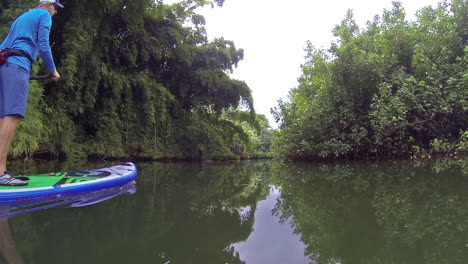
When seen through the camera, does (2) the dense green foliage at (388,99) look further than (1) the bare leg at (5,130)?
Yes

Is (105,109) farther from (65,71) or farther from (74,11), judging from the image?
(74,11)

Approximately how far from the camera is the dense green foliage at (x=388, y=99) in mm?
6973

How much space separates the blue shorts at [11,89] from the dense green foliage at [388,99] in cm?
554

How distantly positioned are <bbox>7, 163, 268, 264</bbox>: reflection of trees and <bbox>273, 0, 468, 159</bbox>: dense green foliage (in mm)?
4793

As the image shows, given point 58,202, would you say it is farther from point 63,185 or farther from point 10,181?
point 10,181

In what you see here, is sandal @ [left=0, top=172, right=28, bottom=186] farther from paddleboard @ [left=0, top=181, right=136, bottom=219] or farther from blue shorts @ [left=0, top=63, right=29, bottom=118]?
blue shorts @ [left=0, top=63, right=29, bottom=118]

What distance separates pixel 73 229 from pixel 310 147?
602cm

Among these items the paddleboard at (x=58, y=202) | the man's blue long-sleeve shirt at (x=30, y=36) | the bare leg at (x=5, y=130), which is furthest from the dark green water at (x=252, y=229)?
the man's blue long-sleeve shirt at (x=30, y=36)

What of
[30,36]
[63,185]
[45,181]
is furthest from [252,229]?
[30,36]

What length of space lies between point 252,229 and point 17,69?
7.37 feet

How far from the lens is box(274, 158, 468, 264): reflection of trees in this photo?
1.50 m

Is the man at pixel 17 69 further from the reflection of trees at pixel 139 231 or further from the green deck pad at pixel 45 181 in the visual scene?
the reflection of trees at pixel 139 231

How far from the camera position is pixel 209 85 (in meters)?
10.3

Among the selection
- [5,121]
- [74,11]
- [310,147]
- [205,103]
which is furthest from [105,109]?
[5,121]
